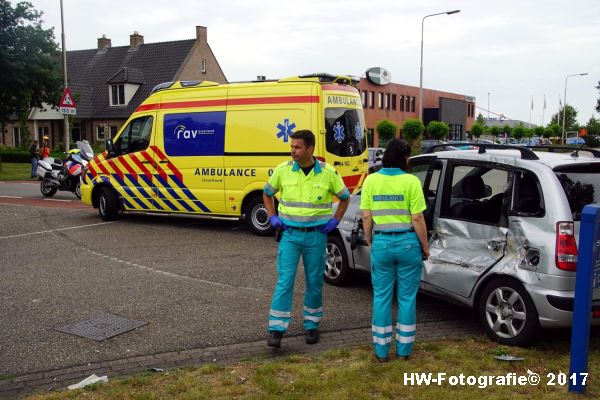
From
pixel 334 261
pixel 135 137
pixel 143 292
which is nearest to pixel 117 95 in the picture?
pixel 135 137

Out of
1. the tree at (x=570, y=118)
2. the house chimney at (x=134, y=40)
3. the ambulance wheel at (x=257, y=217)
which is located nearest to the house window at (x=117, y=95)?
the house chimney at (x=134, y=40)

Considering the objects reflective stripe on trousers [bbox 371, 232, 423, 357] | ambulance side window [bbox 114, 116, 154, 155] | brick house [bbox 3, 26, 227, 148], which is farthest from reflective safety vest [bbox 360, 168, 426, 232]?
brick house [bbox 3, 26, 227, 148]

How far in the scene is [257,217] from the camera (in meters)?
10.8

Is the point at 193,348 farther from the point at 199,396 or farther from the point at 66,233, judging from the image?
the point at 66,233

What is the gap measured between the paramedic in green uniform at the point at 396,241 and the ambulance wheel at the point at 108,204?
8786mm

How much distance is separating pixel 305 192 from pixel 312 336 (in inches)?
49.7

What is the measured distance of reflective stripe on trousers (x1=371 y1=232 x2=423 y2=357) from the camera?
181 inches

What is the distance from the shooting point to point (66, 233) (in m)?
11.2

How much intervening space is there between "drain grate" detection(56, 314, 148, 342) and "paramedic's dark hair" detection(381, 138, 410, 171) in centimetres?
285

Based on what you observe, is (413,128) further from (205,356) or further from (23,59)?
(205,356)

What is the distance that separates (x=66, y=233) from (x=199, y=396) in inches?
316

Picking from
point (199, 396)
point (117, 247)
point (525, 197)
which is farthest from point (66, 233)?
point (525, 197)

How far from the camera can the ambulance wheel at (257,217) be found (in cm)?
1073

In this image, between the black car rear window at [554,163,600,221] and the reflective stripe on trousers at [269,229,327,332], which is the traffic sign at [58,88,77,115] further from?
the black car rear window at [554,163,600,221]
